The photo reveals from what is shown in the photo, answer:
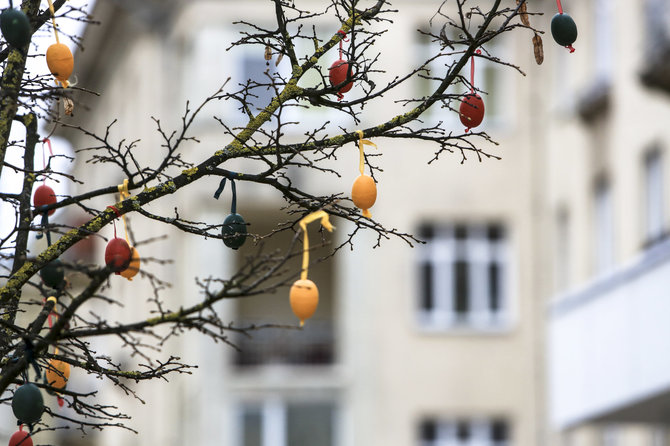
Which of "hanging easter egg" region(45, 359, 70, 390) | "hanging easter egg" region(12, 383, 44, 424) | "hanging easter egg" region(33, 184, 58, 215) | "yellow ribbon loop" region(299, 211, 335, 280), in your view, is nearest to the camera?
"hanging easter egg" region(12, 383, 44, 424)

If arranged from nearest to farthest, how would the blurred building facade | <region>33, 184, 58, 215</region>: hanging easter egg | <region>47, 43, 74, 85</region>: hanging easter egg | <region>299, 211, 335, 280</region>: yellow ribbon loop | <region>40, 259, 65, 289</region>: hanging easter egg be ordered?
<region>299, 211, 335, 280</region>: yellow ribbon loop
<region>40, 259, 65, 289</region>: hanging easter egg
<region>47, 43, 74, 85</region>: hanging easter egg
<region>33, 184, 58, 215</region>: hanging easter egg
the blurred building facade

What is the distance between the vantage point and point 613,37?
25172mm

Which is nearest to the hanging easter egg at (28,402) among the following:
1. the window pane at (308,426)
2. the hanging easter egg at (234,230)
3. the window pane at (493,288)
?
the hanging easter egg at (234,230)

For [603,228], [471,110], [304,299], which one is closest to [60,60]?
[304,299]

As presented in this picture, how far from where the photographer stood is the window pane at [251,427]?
30562 millimetres

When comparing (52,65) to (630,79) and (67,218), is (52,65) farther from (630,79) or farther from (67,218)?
(67,218)

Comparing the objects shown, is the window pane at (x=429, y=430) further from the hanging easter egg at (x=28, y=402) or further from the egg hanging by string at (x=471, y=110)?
the hanging easter egg at (x=28, y=402)

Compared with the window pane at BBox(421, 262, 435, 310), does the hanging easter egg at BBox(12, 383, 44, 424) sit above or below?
below

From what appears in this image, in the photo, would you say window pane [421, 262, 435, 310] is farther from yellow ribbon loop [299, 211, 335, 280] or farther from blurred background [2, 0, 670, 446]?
yellow ribbon loop [299, 211, 335, 280]

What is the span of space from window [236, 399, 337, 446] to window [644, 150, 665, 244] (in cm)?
921

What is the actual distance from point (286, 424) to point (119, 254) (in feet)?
77.5

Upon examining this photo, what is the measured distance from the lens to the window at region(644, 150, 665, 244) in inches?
919

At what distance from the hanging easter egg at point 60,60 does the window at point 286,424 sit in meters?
22.9

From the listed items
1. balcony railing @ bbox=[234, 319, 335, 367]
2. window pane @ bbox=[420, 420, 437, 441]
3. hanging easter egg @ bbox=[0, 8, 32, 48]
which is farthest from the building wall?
hanging easter egg @ bbox=[0, 8, 32, 48]
